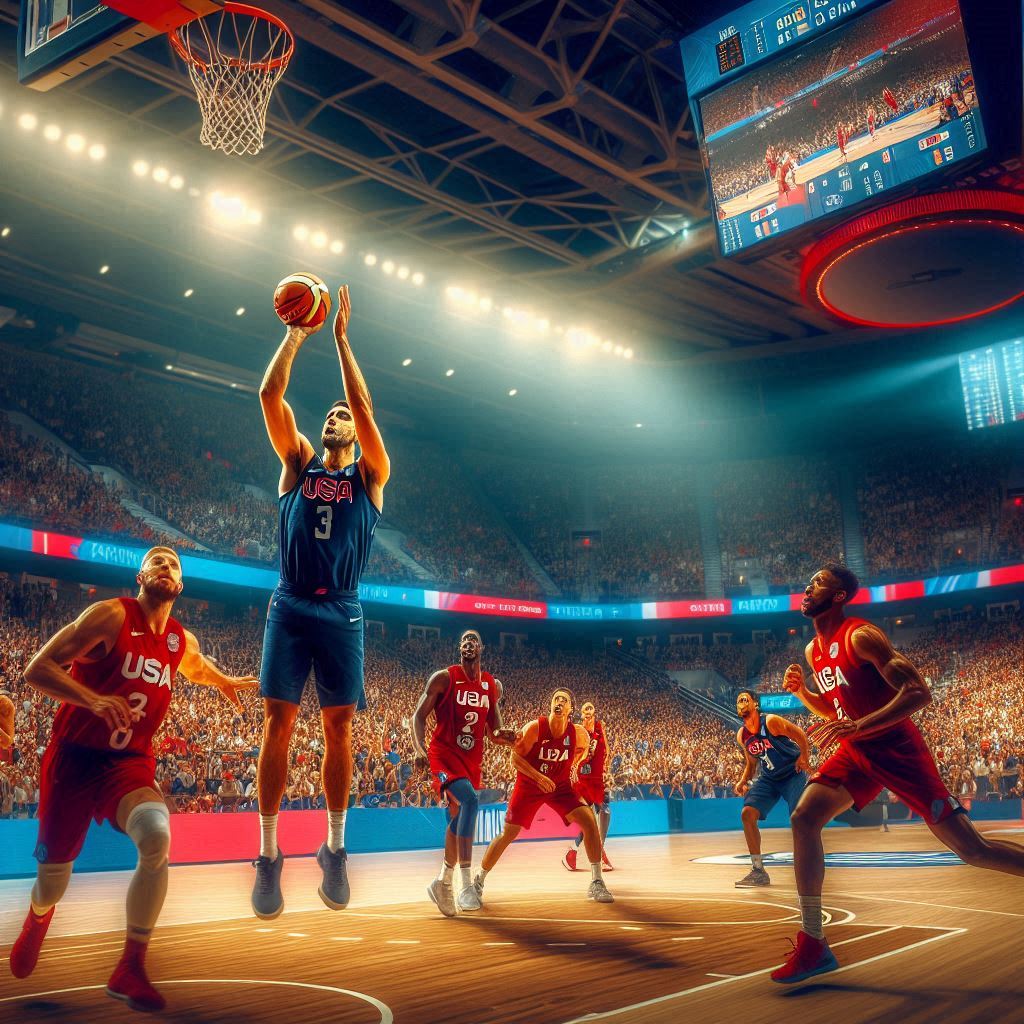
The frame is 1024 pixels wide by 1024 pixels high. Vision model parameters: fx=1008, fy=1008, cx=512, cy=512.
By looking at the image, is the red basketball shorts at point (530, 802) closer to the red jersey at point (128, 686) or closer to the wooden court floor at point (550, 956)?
the wooden court floor at point (550, 956)

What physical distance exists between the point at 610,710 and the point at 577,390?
1055cm

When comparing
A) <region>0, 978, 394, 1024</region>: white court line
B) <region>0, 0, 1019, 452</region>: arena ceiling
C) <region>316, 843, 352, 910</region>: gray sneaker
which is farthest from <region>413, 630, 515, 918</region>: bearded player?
<region>0, 0, 1019, 452</region>: arena ceiling

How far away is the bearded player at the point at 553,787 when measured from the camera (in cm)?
990

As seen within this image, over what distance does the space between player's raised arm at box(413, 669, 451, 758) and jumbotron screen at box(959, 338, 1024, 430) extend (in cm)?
2653

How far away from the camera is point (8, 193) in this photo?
19.8 metres

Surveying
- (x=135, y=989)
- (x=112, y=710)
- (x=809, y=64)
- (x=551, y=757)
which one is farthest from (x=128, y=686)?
(x=809, y=64)

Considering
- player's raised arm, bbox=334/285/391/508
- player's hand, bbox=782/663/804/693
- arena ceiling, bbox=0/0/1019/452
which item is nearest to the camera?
player's raised arm, bbox=334/285/391/508

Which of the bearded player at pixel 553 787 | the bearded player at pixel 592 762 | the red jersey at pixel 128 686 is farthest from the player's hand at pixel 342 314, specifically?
the bearded player at pixel 592 762

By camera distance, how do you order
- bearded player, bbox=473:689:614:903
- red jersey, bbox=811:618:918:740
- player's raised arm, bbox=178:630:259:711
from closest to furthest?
red jersey, bbox=811:618:918:740
player's raised arm, bbox=178:630:259:711
bearded player, bbox=473:689:614:903

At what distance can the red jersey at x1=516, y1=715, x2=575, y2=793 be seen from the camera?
1023cm

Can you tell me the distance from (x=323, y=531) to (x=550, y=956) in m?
3.51

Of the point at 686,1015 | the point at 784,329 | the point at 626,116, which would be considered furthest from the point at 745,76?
the point at 784,329

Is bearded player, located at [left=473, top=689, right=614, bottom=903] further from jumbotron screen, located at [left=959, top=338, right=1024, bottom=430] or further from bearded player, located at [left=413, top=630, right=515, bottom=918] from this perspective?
jumbotron screen, located at [left=959, top=338, right=1024, bottom=430]

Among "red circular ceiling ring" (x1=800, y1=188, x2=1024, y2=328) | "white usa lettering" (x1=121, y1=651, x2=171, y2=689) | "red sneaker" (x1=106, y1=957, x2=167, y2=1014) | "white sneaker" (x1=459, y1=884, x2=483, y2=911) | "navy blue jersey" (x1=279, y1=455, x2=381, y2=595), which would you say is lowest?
"white sneaker" (x1=459, y1=884, x2=483, y2=911)
